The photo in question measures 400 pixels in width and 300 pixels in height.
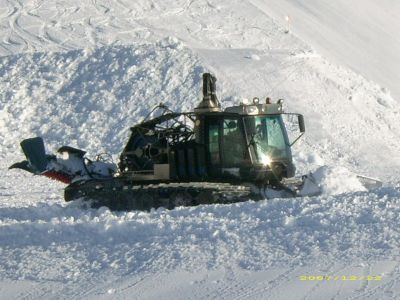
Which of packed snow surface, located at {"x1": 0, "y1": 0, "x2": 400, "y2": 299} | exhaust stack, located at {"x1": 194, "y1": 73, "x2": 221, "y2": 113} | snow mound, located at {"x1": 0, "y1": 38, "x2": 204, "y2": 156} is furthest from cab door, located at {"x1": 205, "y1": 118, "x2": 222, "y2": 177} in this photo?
snow mound, located at {"x1": 0, "y1": 38, "x2": 204, "y2": 156}

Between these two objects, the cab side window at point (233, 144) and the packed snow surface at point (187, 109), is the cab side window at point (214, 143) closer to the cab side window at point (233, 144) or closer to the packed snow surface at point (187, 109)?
the cab side window at point (233, 144)

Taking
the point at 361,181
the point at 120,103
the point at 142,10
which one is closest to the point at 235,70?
the point at 120,103

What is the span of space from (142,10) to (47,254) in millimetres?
21878

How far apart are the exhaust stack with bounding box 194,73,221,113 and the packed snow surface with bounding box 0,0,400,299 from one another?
7.20 feet

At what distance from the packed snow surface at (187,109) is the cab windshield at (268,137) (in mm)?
759

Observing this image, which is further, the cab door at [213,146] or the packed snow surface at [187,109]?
the cab door at [213,146]

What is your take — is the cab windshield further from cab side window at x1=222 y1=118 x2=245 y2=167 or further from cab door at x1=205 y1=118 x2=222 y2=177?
cab door at x1=205 y1=118 x2=222 y2=177

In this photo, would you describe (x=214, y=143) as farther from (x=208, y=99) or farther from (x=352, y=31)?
(x=352, y=31)

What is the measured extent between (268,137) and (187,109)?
9295 mm

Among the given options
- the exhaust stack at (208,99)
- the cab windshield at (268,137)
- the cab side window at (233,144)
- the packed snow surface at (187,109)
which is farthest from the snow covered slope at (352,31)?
the cab side window at (233,144)

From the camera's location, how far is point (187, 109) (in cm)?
2273

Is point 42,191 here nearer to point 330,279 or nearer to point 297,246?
point 297,246

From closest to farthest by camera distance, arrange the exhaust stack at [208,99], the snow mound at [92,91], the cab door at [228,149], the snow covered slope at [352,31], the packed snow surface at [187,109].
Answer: the packed snow surface at [187,109], the cab door at [228,149], the exhaust stack at [208,99], the snow mound at [92,91], the snow covered slope at [352,31]

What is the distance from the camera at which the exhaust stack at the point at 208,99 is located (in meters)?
14.0
